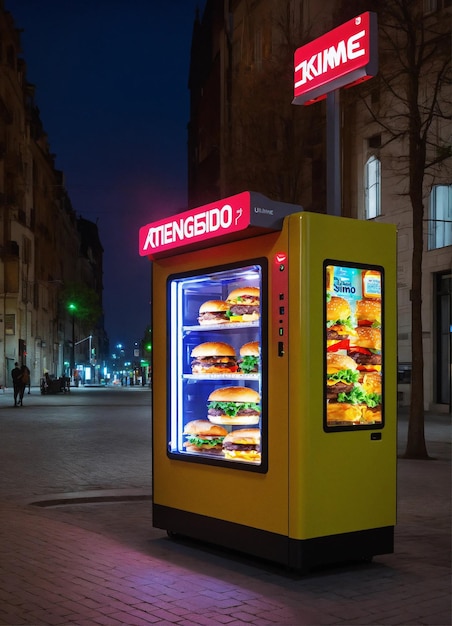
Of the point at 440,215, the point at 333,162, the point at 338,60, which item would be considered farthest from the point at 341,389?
the point at 440,215

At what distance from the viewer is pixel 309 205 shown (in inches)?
1465

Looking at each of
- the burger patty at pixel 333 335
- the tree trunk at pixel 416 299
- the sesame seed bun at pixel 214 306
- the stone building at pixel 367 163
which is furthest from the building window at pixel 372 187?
the burger patty at pixel 333 335

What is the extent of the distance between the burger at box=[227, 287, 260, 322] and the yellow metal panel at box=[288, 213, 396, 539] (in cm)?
84

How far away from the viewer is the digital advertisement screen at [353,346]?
22.1 ft

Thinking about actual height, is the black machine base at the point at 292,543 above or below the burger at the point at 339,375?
below

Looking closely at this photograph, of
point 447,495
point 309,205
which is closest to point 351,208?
point 309,205

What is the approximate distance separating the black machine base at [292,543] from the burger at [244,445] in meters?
0.57

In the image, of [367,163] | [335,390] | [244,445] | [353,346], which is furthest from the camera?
[367,163]

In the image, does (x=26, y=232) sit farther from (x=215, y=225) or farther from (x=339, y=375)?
(x=339, y=375)

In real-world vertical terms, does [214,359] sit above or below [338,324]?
below

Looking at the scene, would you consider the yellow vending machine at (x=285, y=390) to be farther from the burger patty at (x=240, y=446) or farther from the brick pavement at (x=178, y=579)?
the brick pavement at (x=178, y=579)

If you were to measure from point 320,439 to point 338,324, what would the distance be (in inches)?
37.9

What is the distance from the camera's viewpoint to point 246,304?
7.46 m

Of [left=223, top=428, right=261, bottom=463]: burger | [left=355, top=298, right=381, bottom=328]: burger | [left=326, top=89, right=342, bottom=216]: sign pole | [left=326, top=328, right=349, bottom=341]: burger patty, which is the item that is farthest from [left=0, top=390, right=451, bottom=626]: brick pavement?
[left=326, top=89, right=342, bottom=216]: sign pole
